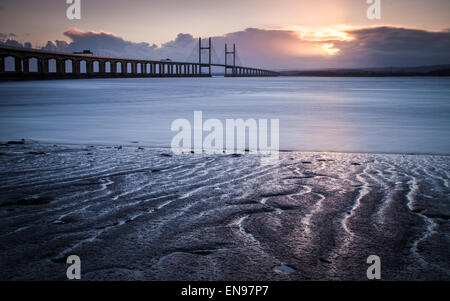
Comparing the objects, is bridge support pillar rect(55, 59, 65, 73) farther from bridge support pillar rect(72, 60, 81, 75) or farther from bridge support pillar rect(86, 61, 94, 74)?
bridge support pillar rect(86, 61, 94, 74)

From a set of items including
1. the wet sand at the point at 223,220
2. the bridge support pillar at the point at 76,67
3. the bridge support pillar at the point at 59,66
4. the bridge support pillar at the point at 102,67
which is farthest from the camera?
the bridge support pillar at the point at 102,67

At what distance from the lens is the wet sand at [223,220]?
5.18ft

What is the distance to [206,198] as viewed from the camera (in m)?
2.59

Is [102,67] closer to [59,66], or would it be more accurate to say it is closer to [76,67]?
[76,67]

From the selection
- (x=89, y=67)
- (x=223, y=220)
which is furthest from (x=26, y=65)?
(x=223, y=220)

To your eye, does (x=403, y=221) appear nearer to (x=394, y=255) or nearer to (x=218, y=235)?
(x=394, y=255)

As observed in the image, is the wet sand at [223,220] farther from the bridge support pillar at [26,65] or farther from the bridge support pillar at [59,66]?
the bridge support pillar at [59,66]

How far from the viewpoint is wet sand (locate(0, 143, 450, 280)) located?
158cm

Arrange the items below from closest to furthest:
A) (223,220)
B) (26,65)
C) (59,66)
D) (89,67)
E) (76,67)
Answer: (223,220) < (26,65) < (59,66) < (76,67) < (89,67)

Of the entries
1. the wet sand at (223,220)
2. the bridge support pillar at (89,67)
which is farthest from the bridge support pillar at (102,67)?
the wet sand at (223,220)

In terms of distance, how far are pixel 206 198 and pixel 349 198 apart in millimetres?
1071

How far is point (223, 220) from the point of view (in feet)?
7.04

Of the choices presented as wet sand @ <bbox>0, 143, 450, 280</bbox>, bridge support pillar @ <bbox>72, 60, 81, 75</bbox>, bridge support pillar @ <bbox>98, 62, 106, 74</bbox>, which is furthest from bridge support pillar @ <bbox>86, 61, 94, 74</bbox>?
wet sand @ <bbox>0, 143, 450, 280</bbox>
